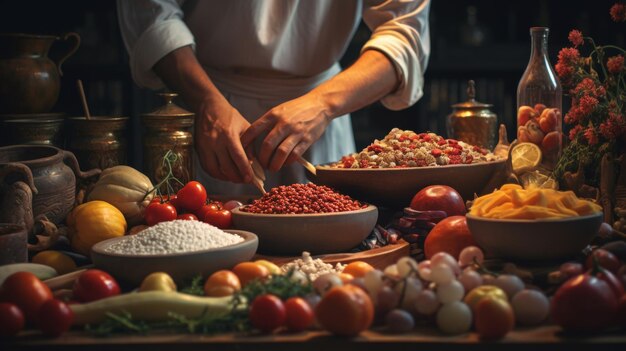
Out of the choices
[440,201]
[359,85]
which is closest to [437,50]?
[359,85]

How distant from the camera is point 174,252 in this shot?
1.17 m

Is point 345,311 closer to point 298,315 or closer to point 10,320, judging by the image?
point 298,315

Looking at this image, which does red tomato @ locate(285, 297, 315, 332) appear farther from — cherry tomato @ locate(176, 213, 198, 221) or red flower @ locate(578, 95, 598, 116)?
red flower @ locate(578, 95, 598, 116)

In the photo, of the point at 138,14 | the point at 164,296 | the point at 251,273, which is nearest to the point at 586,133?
the point at 251,273

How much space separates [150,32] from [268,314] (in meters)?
1.25

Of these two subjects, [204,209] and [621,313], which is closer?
[621,313]

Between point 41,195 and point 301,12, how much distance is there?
3.47ft

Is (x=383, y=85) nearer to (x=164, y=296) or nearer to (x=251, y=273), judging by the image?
(x=251, y=273)

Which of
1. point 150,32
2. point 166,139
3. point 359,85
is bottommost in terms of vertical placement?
point 166,139

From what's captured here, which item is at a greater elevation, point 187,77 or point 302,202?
point 187,77

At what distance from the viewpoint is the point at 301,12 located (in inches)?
88.4

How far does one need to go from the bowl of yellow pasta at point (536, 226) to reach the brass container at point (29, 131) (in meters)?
1.03

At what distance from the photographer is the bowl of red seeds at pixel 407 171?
1597 millimetres

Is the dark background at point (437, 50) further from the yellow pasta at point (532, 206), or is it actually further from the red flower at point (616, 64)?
the yellow pasta at point (532, 206)
